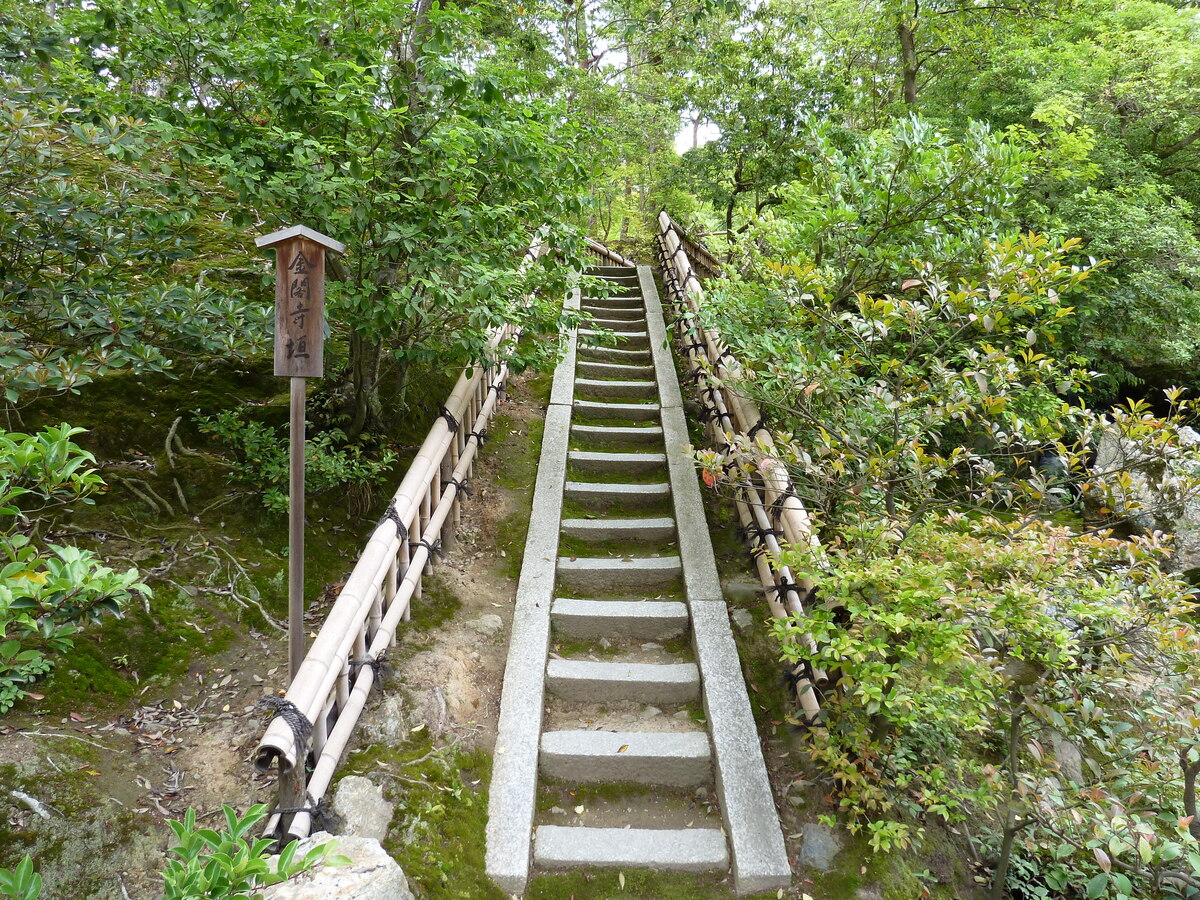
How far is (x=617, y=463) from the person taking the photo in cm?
547

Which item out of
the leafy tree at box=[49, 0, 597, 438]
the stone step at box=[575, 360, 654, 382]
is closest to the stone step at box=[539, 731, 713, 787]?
the leafy tree at box=[49, 0, 597, 438]

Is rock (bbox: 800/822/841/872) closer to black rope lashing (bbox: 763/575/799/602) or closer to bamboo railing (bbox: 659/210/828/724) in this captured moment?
bamboo railing (bbox: 659/210/828/724)

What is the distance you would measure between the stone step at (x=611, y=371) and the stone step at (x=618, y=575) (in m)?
2.97

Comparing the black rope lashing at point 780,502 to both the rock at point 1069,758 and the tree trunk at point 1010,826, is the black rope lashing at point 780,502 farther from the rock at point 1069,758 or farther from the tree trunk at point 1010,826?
the rock at point 1069,758

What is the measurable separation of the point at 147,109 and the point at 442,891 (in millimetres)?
3960

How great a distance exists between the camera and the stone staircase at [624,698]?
2875mm

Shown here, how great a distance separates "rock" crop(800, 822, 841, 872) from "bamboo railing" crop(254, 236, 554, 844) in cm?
212

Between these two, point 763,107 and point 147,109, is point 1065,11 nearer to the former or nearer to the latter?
point 763,107

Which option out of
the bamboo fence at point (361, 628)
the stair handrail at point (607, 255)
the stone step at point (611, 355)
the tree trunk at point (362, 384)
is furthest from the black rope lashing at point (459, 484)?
the stair handrail at point (607, 255)

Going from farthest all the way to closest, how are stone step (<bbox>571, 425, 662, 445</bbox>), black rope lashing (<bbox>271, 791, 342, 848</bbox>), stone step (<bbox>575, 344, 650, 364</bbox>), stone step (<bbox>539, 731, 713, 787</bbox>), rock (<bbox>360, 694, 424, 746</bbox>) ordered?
stone step (<bbox>575, 344, 650, 364</bbox>) < stone step (<bbox>571, 425, 662, 445</bbox>) < stone step (<bbox>539, 731, 713, 787</bbox>) < rock (<bbox>360, 694, 424, 746</bbox>) < black rope lashing (<bbox>271, 791, 342, 848</bbox>)

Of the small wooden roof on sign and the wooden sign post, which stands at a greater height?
the small wooden roof on sign

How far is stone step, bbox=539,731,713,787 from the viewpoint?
127 inches

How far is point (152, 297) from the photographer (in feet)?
10.6

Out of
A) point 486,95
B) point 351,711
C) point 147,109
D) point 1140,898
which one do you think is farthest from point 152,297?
point 1140,898
